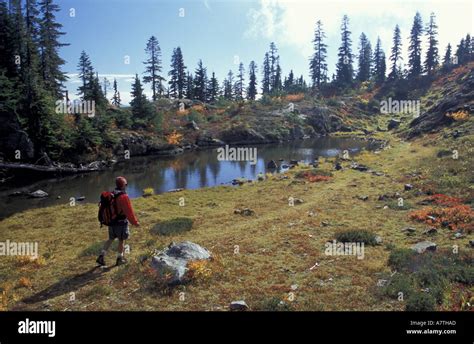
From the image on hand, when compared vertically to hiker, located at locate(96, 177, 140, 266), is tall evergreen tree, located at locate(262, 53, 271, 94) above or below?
above

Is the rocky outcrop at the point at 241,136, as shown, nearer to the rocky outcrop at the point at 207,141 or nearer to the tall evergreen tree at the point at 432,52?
the rocky outcrop at the point at 207,141

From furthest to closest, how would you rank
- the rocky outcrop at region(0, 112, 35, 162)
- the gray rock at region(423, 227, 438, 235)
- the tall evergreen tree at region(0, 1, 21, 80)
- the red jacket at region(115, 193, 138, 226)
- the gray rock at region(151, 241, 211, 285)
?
the tall evergreen tree at region(0, 1, 21, 80) → the rocky outcrop at region(0, 112, 35, 162) → the gray rock at region(423, 227, 438, 235) → the red jacket at region(115, 193, 138, 226) → the gray rock at region(151, 241, 211, 285)

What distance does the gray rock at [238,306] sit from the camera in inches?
353

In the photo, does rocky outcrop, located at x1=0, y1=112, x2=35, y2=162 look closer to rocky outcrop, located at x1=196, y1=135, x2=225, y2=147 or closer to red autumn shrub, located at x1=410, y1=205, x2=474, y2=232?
rocky outcrop, located at x1=196, y1=135, x2=225, y2=147

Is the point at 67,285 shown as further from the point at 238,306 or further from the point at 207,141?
the point at 207,141

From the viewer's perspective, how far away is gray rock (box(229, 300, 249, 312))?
896 cm

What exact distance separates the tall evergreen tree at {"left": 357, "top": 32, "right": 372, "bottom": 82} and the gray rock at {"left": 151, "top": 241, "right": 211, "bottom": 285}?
112393 millimetres

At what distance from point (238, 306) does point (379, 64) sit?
115 m

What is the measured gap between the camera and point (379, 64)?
108m

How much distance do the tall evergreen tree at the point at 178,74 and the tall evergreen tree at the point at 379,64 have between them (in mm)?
58563

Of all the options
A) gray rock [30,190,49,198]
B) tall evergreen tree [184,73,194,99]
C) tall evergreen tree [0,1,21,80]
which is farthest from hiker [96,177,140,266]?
tall evergreen tree [184,73,194,99]
